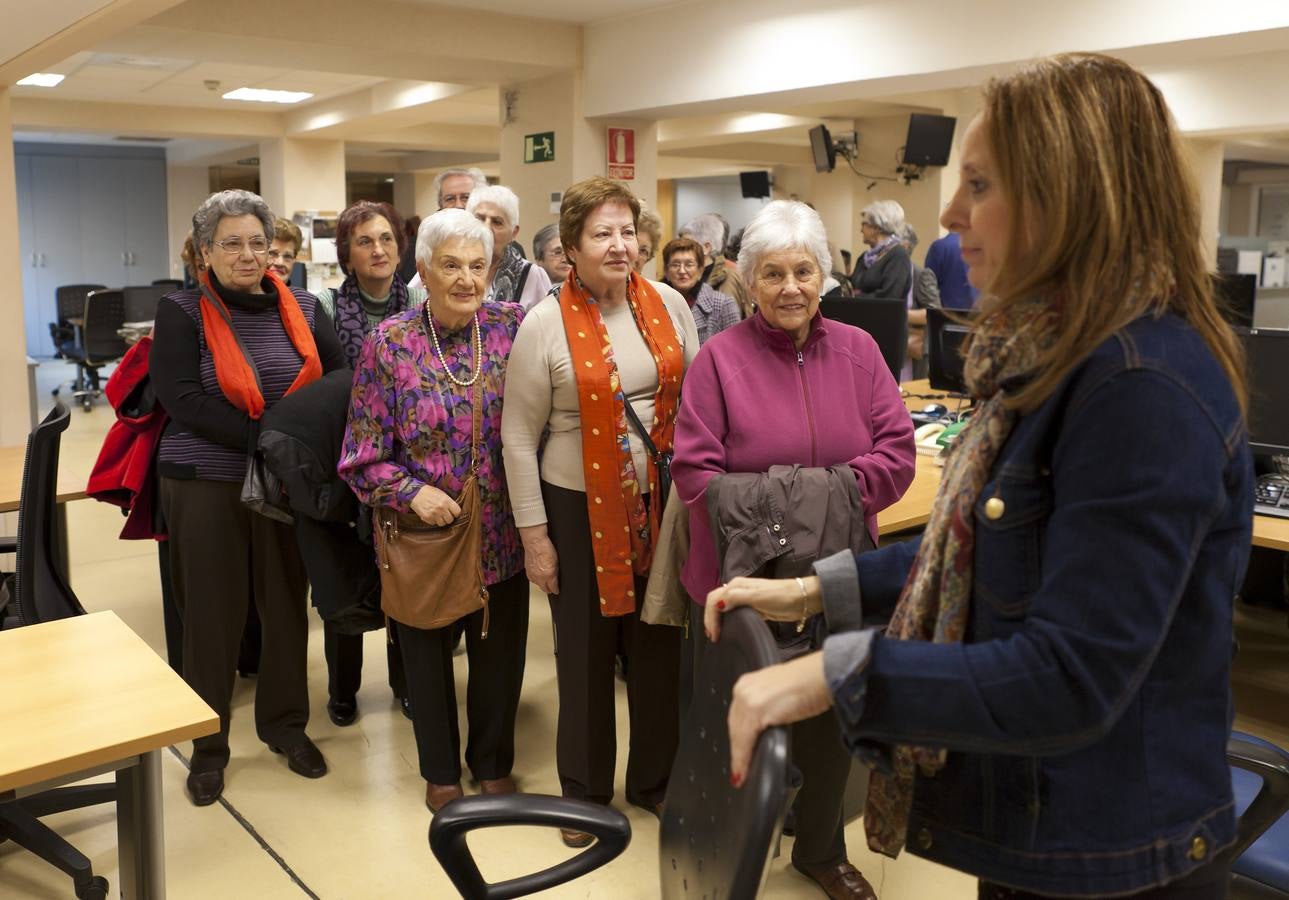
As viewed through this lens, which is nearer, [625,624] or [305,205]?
[625,624]

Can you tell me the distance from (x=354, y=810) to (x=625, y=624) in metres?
0.90

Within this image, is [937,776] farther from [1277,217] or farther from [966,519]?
[1277,217]

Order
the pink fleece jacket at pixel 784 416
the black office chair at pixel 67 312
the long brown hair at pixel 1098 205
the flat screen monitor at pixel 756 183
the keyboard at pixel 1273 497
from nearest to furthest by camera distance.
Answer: the long brown hair at pixel 1098 205
the pink fleece jacket at pixel 784 416
the keyboard at pixel 1273 497
the black office chair at pixel 67 312
the flat screen monitor at pixel 756 183

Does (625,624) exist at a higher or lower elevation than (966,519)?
lower

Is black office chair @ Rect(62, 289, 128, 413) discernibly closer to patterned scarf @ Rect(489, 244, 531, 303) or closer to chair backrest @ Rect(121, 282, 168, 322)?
chair backrest @ Rect(121, 282, 168, 322)

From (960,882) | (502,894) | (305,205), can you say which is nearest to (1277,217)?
(305,205)

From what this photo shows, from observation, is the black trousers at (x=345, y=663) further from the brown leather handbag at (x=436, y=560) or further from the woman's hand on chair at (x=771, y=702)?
the woman's hand on chair at (x=771, y=702)

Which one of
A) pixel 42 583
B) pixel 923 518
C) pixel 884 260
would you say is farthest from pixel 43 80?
pixel 923 518

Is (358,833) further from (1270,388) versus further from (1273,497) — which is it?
(1270,388)

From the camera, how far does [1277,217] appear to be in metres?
20.0

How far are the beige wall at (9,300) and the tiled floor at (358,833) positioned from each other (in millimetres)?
2592

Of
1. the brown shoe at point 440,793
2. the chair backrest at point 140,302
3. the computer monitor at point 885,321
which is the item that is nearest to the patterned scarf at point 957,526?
the brown shoe at point 440,793

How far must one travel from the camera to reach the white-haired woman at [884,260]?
257 inches

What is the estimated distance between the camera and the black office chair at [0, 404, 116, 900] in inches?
97.8
